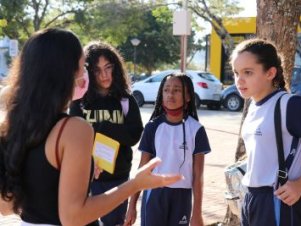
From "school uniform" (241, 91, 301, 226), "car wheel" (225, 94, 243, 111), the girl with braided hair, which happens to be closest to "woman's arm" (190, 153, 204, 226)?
the girl with braided hair

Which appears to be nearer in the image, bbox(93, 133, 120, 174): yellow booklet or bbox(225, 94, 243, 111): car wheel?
bbox(93, 133, 120, 174): yellow booklet

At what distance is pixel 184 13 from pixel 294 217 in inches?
338

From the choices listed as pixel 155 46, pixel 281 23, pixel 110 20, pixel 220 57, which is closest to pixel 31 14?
pixel 110 20

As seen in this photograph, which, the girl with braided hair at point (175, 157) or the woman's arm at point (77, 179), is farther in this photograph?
the girl with braided hair at point (175, 157)

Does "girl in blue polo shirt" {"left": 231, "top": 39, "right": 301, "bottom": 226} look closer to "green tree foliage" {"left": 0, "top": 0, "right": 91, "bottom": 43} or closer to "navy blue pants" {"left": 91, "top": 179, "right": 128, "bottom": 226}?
"navy blue pants" {"left": 91, "top": 179, "right": 128, "bottom": 226}

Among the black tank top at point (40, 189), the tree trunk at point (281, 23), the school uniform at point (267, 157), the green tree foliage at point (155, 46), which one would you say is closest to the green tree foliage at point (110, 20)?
the green tree foliage at point (155, 46)

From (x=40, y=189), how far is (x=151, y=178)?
1.42 ft

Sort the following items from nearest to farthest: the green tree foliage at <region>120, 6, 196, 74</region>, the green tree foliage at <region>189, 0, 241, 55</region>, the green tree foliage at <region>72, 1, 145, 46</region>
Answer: the green tree foliage at <region>189, 0, 241, 55</region> → the green tree foliage at <region>72, 1, 145, 46</region> → the green tree foliage at <region>120, 6, 196, 74</region>

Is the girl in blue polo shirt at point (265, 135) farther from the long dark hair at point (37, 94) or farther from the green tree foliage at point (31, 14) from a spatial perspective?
the green tree foliage at point (31, 14)

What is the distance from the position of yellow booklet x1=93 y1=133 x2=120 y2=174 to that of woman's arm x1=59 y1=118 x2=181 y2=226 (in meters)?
1.30

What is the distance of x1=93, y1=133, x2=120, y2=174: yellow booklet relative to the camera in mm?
3369

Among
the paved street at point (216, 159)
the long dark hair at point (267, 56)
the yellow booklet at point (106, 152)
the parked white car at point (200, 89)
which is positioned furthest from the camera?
the parked white car at point (200, 89)

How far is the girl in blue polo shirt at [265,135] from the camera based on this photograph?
8.80 feet

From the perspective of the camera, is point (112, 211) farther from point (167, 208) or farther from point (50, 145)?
point (50, 145)
